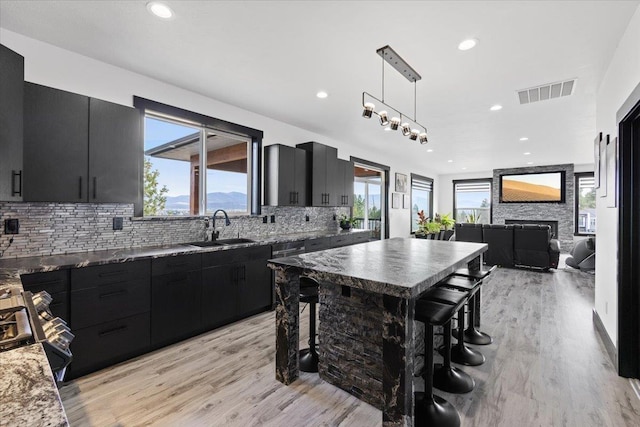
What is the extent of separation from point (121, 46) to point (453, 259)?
3.21 meters

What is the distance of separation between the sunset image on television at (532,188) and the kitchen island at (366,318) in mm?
8641

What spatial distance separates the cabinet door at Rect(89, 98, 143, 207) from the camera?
250 cm

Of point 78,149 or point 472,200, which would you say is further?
point 472,200

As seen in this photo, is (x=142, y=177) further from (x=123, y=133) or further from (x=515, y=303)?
(x=515, y=303)

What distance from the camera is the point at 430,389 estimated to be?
6.13 ft

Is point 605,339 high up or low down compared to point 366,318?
down

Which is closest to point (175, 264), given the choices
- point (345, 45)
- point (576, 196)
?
point (345, 45)

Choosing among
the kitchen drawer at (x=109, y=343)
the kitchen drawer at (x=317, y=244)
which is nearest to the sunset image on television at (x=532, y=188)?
the kitchen drawer at (x=317, y=244)

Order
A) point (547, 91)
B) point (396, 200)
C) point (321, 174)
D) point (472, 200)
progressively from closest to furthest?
point (547, 91) < point (321, 174) < point (396, 200) < point (472, 200)

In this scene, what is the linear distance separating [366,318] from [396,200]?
6344 millimetres

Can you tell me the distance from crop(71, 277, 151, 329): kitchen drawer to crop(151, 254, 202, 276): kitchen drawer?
11cm

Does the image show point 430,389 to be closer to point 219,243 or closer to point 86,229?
point 219,243

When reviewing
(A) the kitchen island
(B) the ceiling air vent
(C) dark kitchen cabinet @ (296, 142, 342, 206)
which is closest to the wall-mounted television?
(B) the ceiling air vent

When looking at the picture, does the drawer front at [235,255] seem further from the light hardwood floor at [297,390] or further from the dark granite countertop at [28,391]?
the dark granite countertop at [28,391]
